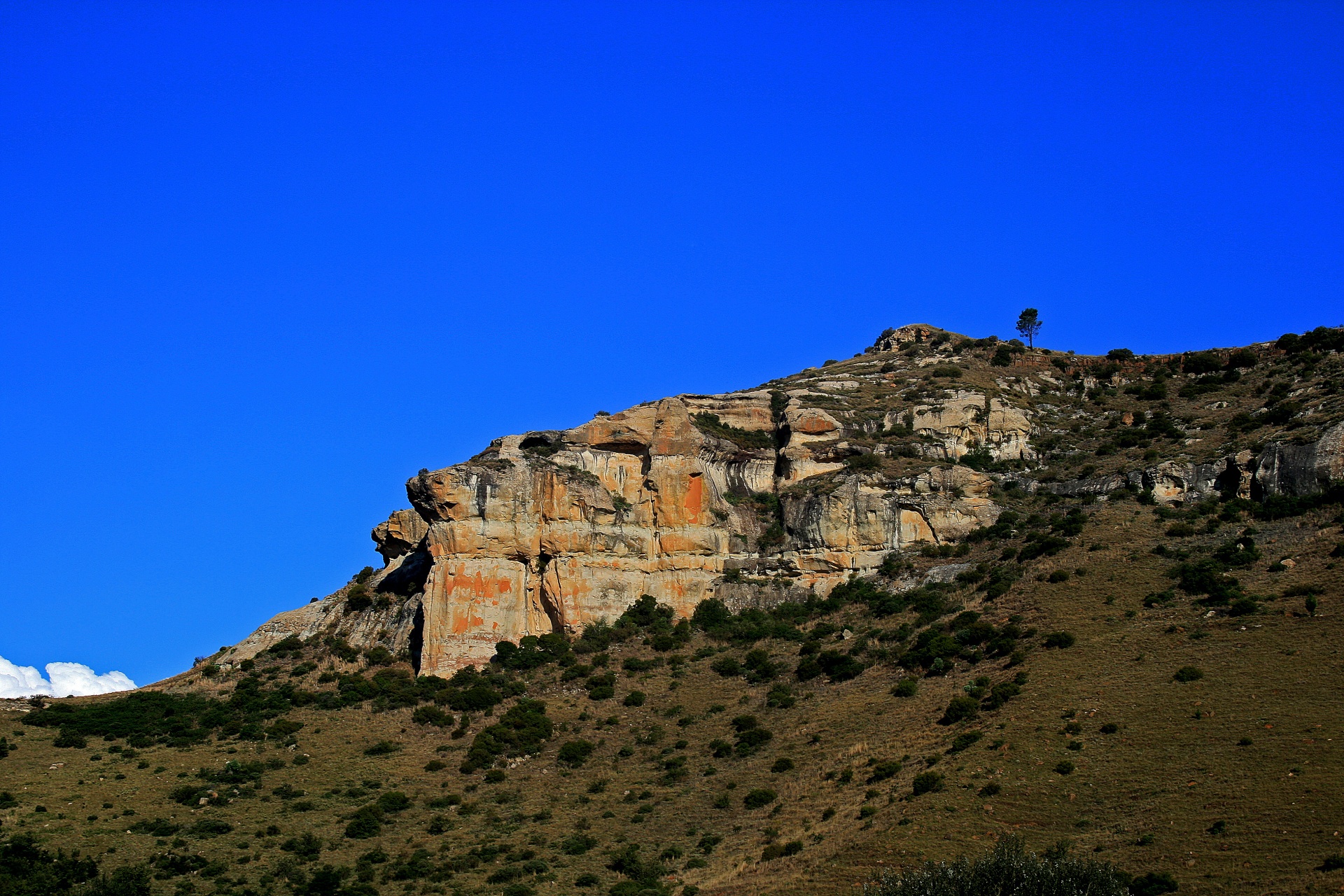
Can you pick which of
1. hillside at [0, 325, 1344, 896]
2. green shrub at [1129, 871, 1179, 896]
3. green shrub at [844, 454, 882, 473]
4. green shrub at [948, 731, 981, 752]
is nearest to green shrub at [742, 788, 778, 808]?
hillside at [0, 325, 1344, 896]

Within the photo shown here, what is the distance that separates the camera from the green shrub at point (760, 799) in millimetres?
53094

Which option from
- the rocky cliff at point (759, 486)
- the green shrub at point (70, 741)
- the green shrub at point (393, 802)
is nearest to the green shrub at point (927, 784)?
the green shrub at point (393, 802)

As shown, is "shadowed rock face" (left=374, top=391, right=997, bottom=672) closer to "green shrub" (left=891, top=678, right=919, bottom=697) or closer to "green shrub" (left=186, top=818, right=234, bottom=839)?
"green shrub" (left=891, top=678, right=919, bottom=697)

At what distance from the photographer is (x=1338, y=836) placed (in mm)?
36156

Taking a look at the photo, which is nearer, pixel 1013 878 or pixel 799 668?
pixel 1013 878

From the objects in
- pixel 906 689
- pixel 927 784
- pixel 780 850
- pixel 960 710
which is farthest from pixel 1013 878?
pixel 906 689

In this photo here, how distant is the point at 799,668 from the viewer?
2633 inches

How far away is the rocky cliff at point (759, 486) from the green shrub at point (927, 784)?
1129 inches

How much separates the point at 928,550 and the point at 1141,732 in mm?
29195

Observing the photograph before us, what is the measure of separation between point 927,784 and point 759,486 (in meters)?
38.2

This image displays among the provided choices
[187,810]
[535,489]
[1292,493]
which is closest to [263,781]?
[187,810]

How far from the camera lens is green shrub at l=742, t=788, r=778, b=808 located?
53094 mm

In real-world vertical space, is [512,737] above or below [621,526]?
below

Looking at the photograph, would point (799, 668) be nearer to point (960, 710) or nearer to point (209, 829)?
point (960, 710)
